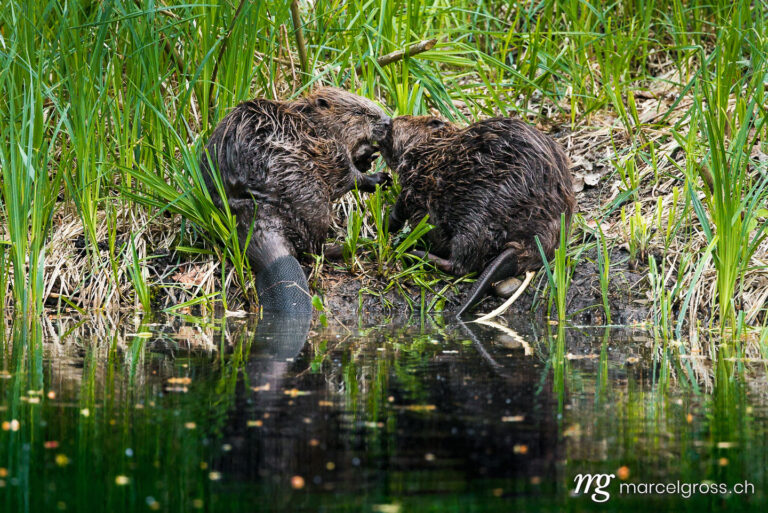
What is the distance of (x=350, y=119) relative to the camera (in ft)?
14.3

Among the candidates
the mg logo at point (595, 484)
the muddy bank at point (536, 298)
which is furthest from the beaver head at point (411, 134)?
the mg logo at point (595, 484)

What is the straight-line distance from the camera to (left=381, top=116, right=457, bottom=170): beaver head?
4402 millimetres

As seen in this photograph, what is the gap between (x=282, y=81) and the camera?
508 centimetres

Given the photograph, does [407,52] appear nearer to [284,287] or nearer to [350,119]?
[350,119]

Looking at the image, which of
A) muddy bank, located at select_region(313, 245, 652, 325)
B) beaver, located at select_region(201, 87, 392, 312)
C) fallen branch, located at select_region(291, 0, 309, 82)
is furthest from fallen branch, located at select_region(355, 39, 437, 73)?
muddy bank, located at select_region(313, 245, 652, 325)

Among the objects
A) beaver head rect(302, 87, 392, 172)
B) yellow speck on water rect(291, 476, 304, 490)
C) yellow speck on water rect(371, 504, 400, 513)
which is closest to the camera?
yellow speck on water rect(371, 504, 400, 513)

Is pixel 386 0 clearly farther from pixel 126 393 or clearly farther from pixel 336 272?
pixel 126 393

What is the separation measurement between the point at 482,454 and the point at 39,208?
2500 mm

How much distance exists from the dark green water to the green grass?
3.00 ft

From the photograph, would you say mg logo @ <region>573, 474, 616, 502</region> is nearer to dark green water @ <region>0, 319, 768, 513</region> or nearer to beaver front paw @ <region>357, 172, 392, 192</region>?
dark green water @ <region>0, 319, 768, 513</region>

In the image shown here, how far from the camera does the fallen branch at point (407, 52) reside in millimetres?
4695

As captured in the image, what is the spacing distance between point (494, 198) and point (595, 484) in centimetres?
251

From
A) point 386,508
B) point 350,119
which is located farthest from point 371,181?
point 386,508

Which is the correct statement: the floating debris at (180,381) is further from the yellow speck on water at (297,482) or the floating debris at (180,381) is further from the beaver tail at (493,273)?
the beaver tail at (493,273)
